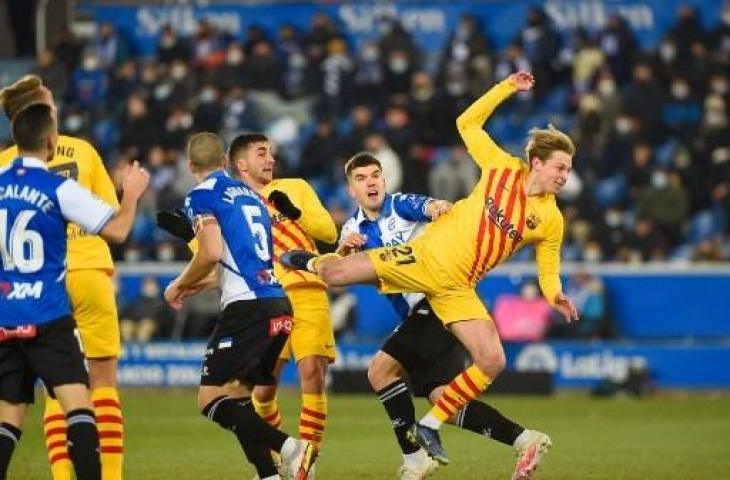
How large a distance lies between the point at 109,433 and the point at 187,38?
18.3 metres

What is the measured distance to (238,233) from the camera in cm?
1005

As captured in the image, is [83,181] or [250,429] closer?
[250,429]

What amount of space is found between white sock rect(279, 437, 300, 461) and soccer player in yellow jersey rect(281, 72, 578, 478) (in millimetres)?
1026

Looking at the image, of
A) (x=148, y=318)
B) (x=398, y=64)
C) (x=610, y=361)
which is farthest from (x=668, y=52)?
(x=148, y=318)

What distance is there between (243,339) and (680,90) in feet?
52.7

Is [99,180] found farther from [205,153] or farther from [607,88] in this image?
[607,88]

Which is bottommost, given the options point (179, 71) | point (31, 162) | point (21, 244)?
point (21, 244)

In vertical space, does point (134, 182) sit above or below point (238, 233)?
above

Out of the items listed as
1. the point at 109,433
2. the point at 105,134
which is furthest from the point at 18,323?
the point at 105,134

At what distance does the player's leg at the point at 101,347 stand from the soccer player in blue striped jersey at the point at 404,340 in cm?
184

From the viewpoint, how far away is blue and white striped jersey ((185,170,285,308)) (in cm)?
1002

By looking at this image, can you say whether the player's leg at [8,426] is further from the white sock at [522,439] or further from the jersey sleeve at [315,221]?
the white sock at [522,439]

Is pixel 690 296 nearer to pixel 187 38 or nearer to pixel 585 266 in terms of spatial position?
pixel 585 266

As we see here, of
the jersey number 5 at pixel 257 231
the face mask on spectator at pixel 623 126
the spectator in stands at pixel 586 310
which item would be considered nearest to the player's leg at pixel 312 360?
the jersey number 5 at pixel 257 231
